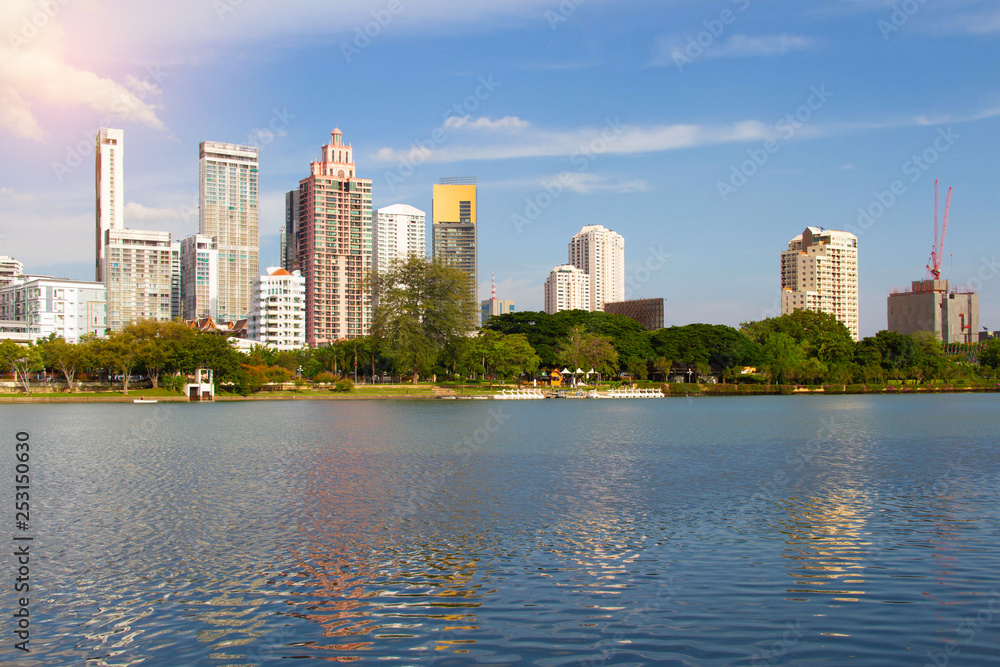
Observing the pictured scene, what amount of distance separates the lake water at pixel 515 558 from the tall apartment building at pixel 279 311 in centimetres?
13937

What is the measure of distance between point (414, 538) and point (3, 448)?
28.9m

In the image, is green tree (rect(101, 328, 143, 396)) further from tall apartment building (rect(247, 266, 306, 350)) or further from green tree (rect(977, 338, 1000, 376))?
green tree (rect(977, 338, 1000, 376))

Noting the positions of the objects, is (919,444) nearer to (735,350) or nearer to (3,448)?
(3,448)

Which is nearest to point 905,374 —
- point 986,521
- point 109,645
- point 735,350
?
point 735,350

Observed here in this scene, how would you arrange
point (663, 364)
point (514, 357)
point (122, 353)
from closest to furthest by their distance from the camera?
point (122, 353), point (514, 357), point (663, 364)

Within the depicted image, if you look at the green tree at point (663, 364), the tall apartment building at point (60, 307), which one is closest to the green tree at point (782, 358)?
the green tree at point (663, 364)

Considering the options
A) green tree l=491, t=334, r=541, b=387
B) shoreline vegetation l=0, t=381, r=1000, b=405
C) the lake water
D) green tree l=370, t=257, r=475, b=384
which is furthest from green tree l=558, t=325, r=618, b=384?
the lake water

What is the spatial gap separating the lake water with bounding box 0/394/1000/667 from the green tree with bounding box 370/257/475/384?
206 feet

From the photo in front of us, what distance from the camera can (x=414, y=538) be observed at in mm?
17062

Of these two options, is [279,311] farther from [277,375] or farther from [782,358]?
[782,358]

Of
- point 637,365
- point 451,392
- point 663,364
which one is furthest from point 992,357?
point 451,392

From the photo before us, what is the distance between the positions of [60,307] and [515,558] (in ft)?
551

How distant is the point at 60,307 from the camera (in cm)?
15662

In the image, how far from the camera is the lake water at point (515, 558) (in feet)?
35.4
